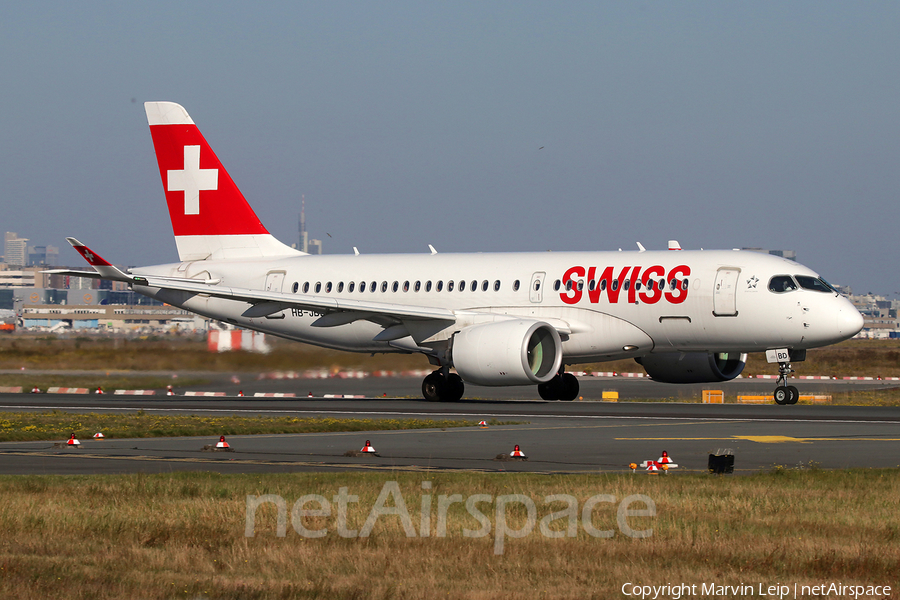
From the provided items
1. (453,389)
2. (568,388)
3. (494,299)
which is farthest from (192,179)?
→ (568,388)

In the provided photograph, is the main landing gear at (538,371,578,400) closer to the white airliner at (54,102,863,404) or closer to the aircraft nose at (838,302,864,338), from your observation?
the white airliner at (54,102,863,404)

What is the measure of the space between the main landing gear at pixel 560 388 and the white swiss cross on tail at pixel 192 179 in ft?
43.7

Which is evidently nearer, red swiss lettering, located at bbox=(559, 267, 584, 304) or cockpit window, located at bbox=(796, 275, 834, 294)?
cockpit window, located at bbox=(796, 275, 834, 294)

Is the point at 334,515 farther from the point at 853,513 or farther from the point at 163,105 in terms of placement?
the point at 163,105

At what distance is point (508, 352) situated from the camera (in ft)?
99.9

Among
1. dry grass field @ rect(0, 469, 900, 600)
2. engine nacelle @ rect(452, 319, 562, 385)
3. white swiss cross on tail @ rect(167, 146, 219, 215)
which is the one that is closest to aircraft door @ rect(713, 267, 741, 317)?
engine nacelle @ rect(452, 319, 562, 385)

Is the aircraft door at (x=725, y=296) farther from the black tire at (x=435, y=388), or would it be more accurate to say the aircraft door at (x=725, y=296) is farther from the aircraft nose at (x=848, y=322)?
the black tire at (x=435, y=388)

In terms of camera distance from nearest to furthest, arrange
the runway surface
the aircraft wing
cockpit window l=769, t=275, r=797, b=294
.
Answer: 1. the runway surface
2. cockpit window l=769, t=275, r=797, b=294
3. the aircraft wing

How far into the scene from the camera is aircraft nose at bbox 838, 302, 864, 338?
30.5m

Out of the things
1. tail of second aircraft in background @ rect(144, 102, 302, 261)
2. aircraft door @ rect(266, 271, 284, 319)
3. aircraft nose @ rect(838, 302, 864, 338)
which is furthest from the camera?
tail of second aircraft in background @ rect(144, 102, 302, 261)

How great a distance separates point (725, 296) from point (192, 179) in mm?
18571

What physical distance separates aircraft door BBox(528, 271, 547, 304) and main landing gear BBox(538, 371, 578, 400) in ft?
8.64

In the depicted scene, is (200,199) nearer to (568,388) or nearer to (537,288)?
(537,288)

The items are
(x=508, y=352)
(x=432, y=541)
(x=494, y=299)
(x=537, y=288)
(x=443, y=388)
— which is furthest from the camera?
(x=494, y=299)
